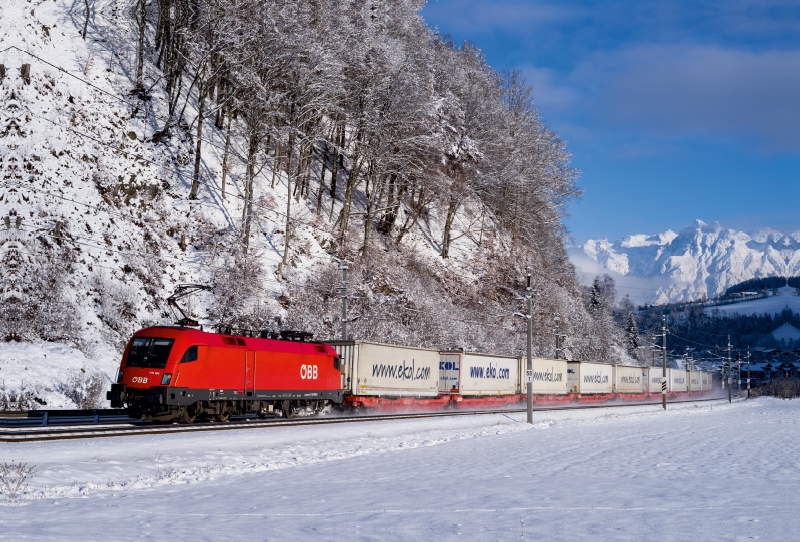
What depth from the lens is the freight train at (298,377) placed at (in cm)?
2330

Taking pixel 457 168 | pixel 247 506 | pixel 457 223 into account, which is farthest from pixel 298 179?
pixel 247 506

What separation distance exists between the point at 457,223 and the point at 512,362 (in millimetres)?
27906

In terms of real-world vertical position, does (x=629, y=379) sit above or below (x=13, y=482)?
above

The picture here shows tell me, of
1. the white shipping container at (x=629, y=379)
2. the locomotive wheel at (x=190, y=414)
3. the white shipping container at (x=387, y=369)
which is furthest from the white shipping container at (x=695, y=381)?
the locomotive wheel at (x=190, y=414)

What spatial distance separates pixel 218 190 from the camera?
48.3m

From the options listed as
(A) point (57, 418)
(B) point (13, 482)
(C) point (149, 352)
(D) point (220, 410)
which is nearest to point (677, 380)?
(D) point (220, 410)

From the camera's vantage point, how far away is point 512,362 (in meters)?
47.1

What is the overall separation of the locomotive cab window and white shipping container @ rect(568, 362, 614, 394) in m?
37.9

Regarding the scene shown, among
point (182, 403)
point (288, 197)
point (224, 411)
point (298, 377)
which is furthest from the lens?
point (288, 197)

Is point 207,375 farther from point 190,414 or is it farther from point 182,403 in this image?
point 190,414

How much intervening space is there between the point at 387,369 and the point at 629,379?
132 feet

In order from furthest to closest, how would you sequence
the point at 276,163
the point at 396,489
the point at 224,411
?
the point at 276,163 < the point at 224,411 < the point at 396,489

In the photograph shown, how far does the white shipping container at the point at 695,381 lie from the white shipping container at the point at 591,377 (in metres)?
32.2

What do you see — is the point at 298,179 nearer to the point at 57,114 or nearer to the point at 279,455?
the point at 57,114
